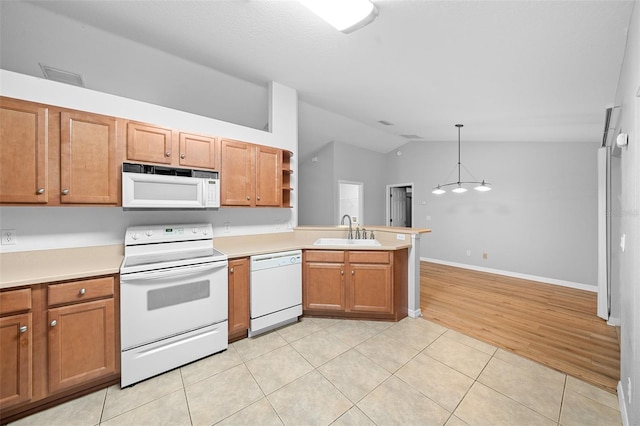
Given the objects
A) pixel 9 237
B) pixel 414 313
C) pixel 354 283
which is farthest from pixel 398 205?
pixel 9 237

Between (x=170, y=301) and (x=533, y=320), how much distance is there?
12.8 feet

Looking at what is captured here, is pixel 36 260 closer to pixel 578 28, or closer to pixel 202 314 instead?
pixel 202 314

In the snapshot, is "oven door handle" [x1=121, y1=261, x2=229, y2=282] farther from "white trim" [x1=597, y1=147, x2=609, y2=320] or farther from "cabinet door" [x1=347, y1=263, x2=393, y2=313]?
"white trim" [x1=597, y1=147, x2=609, y2=320]

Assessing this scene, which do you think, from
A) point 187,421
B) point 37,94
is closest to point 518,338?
point 187,421

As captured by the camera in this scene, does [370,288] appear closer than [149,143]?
No

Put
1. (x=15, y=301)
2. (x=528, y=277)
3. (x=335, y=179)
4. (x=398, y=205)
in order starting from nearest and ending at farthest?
1. (x=15, y=301)
2. (x=528, y=277)
3. (x=335, y=179)
4. (x=398, y=205)

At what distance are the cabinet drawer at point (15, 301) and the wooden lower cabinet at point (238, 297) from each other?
4.12ft

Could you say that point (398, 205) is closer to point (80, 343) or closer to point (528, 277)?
point (528, 277)

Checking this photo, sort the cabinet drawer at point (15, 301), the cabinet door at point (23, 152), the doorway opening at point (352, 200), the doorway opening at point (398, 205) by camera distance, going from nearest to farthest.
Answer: the cabinet drawer at point (15, 301), the cabinet door at point (23, 152), the doorway opening at point (352, 200), the doorway opening at point (398, 205)

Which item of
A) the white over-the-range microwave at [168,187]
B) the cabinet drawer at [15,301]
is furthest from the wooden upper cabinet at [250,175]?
the cabinet drawer at [15,301]

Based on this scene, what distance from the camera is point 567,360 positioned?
7.32 ft

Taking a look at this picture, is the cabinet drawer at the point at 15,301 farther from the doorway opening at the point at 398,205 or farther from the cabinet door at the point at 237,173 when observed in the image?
the doorway opening at the point at 398,205

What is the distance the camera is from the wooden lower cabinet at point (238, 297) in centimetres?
239

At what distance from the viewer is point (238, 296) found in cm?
243
